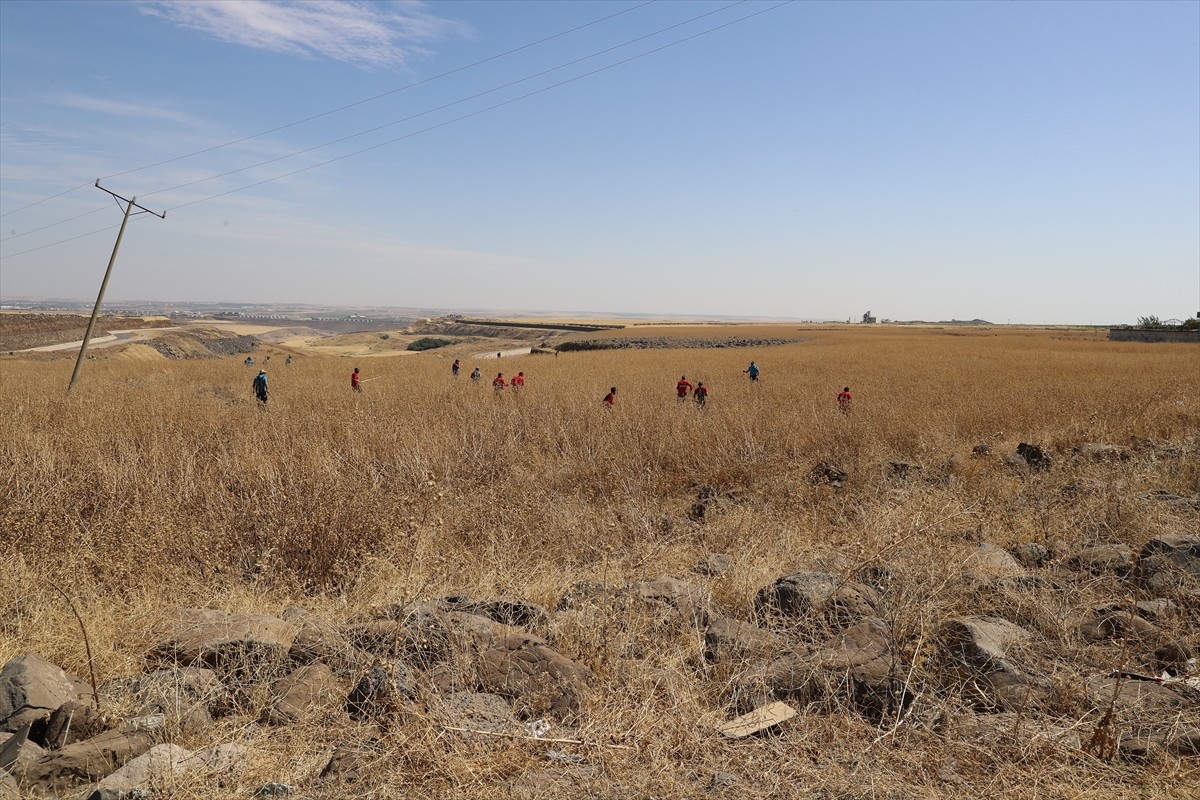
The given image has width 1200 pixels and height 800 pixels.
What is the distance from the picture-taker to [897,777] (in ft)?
9.87

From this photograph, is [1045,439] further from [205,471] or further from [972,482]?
[205,471]

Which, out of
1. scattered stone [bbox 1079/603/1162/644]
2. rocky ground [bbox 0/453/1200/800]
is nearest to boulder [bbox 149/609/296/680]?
rocky ground [bbox 0/453/1200/800]

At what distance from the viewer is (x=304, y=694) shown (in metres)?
3.44

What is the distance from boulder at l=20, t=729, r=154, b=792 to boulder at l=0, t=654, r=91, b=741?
0.32m

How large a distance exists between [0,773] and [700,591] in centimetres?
380

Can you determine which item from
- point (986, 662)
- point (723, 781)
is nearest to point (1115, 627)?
point (986, 662)

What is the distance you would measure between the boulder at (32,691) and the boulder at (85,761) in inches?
12.5

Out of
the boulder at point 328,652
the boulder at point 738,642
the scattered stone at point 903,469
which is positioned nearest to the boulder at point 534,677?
the boulder at point 328,652

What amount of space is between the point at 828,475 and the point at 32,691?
8518 millimetres

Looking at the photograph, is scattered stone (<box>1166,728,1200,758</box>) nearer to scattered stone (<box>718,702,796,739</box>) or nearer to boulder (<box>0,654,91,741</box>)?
scattered stone (<box>718,702,796,739</box>)

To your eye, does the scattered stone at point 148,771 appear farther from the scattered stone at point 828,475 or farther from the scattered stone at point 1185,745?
the scattered stone at point 828,475

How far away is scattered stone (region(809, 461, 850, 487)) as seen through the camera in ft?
29.3

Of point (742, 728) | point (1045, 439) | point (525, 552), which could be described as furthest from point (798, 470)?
point (742, 728)

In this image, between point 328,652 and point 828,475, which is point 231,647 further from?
point 828,475
